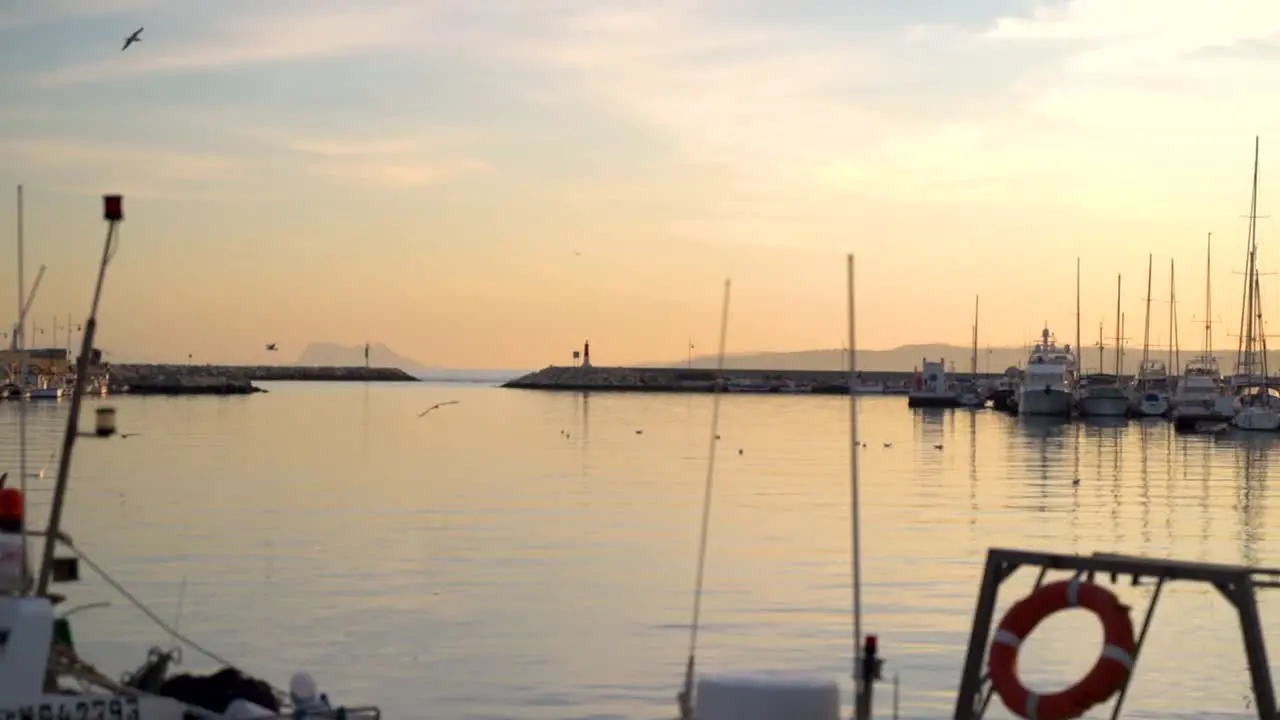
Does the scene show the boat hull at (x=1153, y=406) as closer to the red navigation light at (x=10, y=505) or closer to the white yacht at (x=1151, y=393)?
the white yacht at (x=1151, y=393)

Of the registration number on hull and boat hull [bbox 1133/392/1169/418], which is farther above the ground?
boat hull [bbox 1133/392/1169/418]

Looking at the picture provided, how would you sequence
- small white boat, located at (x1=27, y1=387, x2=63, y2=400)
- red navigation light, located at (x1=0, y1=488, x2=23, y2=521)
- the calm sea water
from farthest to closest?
small white boat, located at (x1=27, y1=387, x2=63, y2=400) → the calm sea water → red navigation light, located at (x1=0, y1=488, x2=23, y2=521)

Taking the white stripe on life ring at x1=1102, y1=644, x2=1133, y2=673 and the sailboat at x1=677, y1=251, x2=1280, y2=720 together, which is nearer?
the sailboat at x1=677, y1=251, x2=1280, y2=720

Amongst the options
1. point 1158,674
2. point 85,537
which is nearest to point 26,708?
point 1158,674

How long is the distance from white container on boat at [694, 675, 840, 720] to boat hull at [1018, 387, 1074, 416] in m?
117

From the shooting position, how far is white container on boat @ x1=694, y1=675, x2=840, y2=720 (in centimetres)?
1138

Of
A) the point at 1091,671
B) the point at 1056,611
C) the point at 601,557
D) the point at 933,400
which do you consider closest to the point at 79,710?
the point at 1056,611

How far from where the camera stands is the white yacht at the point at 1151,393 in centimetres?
12988

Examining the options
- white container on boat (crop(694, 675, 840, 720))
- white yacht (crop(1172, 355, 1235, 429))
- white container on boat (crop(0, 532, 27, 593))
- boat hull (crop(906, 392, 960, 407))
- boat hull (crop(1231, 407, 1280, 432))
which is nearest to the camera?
white container on boat (crop(694, 675, 840, 720))

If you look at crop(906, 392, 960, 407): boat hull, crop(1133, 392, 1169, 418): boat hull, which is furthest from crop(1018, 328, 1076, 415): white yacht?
crop(906, 392, 960, 407): boat hull

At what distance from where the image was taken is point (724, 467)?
220 ft

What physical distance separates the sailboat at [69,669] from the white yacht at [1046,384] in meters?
116

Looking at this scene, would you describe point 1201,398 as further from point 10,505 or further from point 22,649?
point 22,649

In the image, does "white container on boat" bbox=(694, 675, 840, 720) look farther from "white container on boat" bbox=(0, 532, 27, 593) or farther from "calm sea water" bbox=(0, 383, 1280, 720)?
"calm sea water" bbox=(0, 383, 1280, 720)
